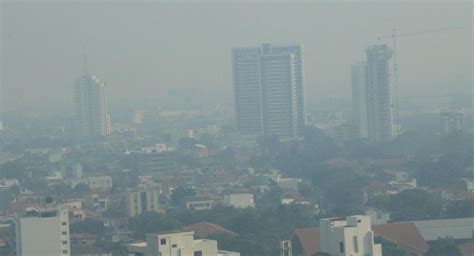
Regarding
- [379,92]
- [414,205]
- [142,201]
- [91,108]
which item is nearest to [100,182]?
[142,201]

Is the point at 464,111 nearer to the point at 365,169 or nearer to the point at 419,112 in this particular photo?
the point at 419,112

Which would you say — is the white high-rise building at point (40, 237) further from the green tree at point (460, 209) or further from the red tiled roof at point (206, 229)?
the green tree at point (460, 209)

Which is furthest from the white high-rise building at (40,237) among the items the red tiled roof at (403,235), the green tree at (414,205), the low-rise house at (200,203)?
the low-rise house at (200,203)

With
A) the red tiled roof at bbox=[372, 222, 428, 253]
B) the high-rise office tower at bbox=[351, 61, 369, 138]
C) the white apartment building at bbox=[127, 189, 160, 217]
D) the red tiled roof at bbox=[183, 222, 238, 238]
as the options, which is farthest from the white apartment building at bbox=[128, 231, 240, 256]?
the high-rise office tower at bbox=[351, 61, 369, 138]

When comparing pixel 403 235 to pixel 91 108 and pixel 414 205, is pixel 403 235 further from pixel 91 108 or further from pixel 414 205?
pixel 91 108

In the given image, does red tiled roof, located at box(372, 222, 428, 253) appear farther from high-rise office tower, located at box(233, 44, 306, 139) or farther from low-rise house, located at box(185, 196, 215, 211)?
high-rise office tower, located at box(233, 44, 306, 139)

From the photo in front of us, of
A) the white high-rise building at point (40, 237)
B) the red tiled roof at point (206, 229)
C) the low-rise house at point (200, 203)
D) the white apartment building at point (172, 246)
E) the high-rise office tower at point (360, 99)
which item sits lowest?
the low-rise house at point (200, 203)

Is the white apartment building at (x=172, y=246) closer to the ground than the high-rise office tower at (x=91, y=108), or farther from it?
closer to the ground
